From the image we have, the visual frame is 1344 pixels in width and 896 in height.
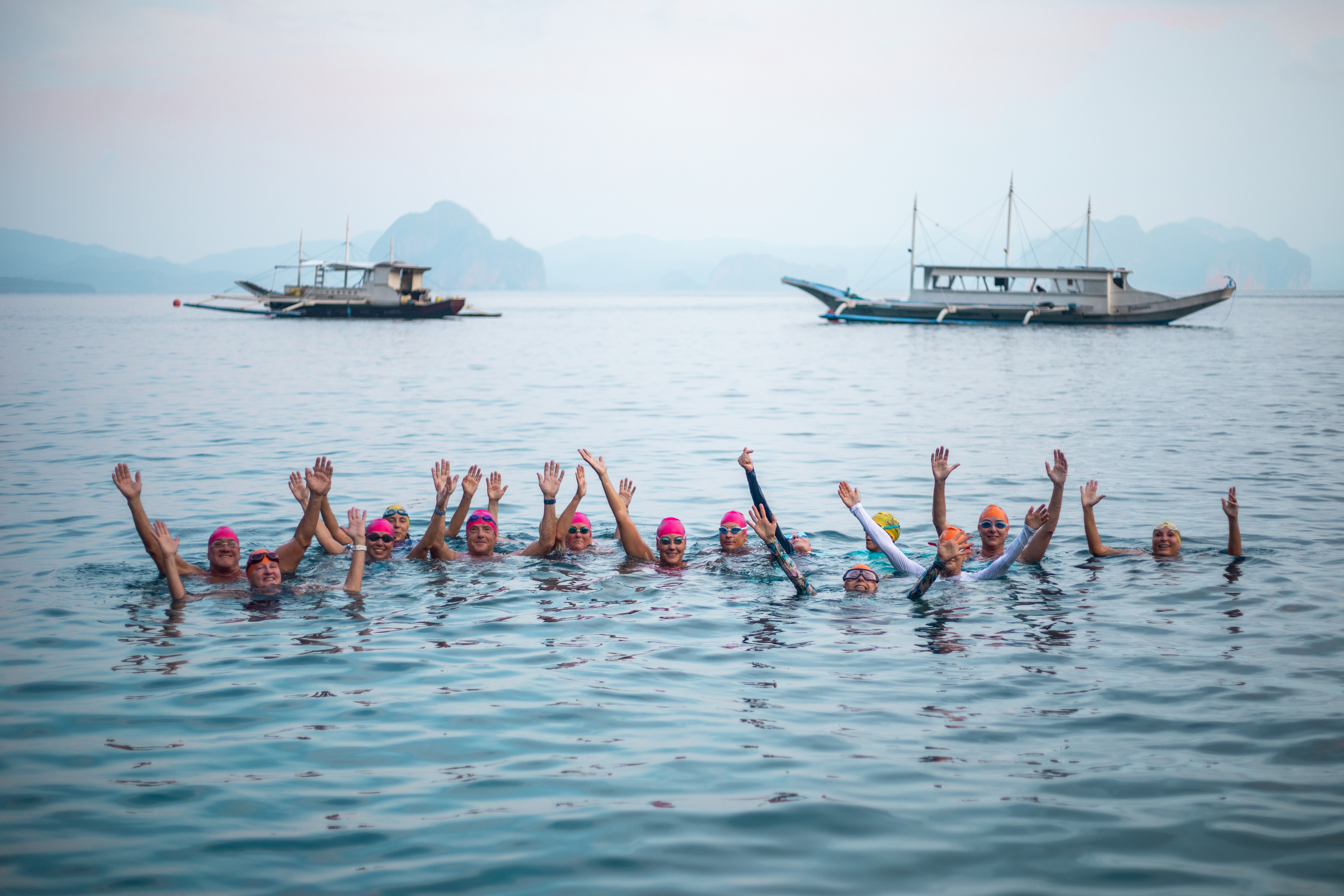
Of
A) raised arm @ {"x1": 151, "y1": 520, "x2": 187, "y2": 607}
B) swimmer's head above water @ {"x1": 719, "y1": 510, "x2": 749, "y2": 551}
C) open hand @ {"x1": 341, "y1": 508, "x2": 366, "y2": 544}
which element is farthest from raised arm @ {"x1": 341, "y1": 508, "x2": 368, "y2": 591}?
swimmer's head above water @ {"x1": 719, "y1": 510, "x2": 749, "y2": 551}

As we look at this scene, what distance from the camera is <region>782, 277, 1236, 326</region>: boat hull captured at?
265ft

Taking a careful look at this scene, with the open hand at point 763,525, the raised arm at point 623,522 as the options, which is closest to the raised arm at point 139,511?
the raised arm at point 623,522

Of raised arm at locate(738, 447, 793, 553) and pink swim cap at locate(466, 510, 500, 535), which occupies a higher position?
raised arm at locate(738, 447, 793, 553)

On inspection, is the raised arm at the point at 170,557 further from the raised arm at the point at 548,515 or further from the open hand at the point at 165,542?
the raised arm at the point at 548,515

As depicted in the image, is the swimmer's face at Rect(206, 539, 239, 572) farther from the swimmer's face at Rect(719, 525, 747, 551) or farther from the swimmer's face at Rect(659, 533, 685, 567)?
the swimmer's face at Rect(719, 525, 747, 551)

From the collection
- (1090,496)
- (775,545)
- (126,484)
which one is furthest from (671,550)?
(126,484)

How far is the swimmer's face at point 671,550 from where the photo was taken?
1288cm

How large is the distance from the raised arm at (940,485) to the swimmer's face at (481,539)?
5.77 meters

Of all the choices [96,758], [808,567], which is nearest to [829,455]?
[808,567]

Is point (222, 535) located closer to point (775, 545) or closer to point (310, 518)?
point (310, 518)

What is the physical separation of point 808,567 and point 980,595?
2.49 m

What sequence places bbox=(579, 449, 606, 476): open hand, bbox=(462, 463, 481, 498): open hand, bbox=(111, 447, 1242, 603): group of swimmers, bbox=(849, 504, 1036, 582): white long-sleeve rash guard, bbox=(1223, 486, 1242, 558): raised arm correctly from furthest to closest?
bbox=(462, 463, 481, 498): open hand
bbox=(1223, 486, 1242, 558): raised arm
bbox=(579, 449, 606, 476): open hand
bbox=(849, 504, 1036, 582): white long-sleeve rash guard
bbox=(111, 447, 1242, 603): group of swimmers

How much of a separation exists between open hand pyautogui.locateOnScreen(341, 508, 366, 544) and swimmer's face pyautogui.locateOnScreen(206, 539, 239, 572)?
1.73m

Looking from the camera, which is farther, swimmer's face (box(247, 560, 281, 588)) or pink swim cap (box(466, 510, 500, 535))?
pink swim cap (box(466, 510, 500, 535))
